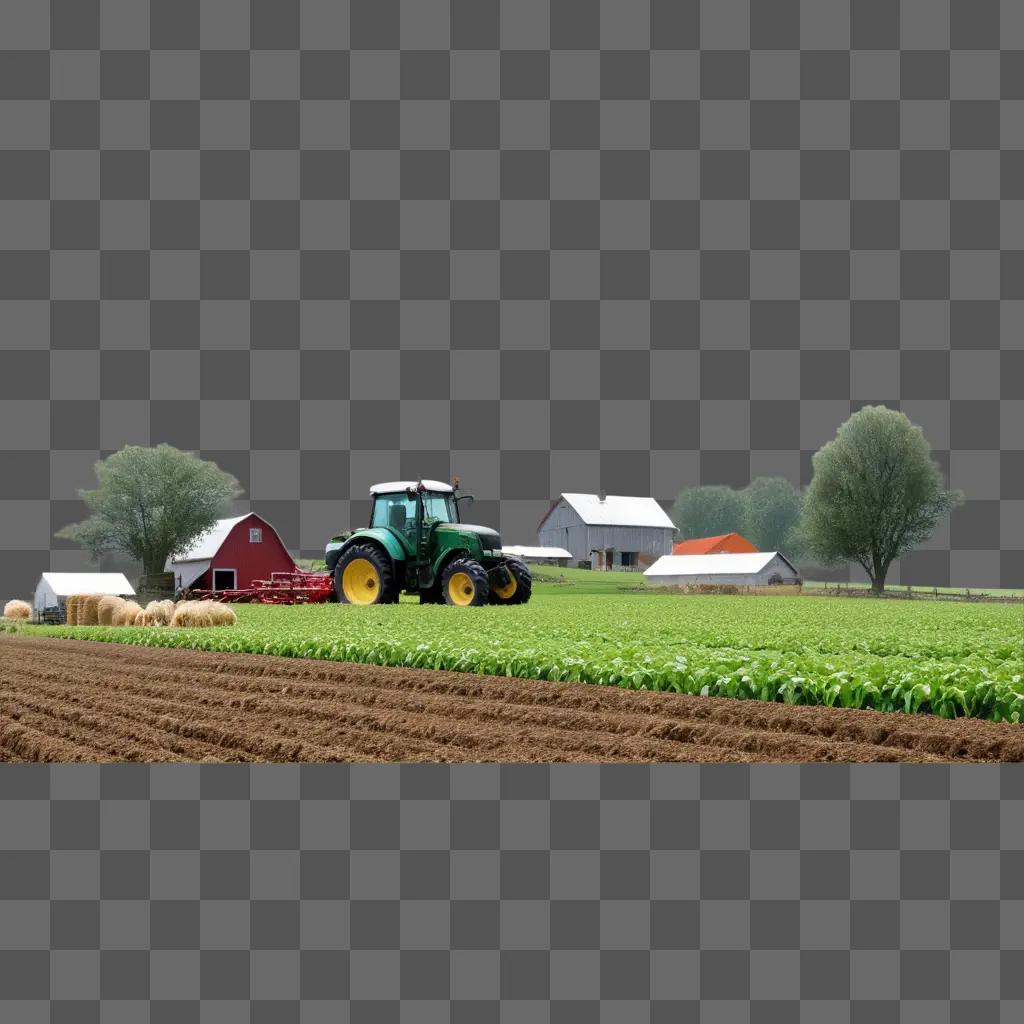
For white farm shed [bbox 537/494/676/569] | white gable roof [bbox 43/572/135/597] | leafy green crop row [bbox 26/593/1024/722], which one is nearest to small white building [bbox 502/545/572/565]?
white farm shed [bbox 537/494/676/569]

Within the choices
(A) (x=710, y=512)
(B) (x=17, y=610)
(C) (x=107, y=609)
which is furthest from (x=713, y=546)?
(C) (x=107, y=609)

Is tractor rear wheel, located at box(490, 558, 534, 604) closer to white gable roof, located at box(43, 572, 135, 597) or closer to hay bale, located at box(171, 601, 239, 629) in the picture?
hay bale, located at box(171, 601, 239, 629)

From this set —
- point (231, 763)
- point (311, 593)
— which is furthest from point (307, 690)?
point (311, 593)

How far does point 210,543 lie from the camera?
52719mm

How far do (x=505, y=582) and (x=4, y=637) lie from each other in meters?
14.2

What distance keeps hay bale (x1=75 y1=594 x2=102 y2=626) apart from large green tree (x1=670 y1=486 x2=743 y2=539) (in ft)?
260

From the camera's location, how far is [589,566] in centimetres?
8250

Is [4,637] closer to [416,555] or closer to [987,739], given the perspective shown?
[416,555]

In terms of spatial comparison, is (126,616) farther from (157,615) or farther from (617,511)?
(617,511)

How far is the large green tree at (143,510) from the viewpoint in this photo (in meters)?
54.4

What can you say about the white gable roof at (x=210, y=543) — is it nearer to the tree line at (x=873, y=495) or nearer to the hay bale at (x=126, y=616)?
the hay bale at (x=126, y=616)

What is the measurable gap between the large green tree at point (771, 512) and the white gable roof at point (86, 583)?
72791mm

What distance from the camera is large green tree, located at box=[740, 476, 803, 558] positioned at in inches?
4114

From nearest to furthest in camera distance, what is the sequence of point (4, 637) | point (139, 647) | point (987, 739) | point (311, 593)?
point (987, 739), point (139, 647), point (4, 637), point (311, 593)
